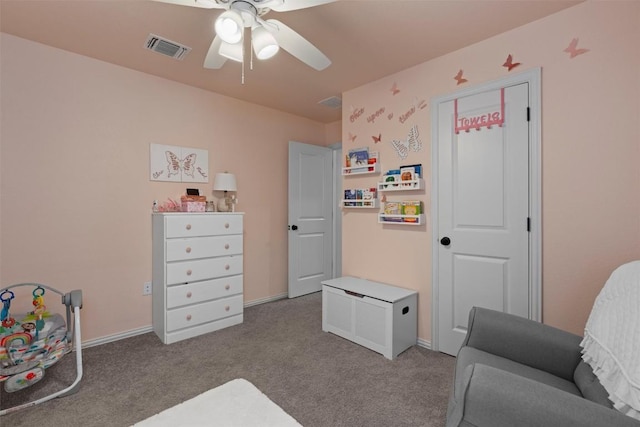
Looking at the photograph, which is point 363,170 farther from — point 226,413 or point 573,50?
point 226,413

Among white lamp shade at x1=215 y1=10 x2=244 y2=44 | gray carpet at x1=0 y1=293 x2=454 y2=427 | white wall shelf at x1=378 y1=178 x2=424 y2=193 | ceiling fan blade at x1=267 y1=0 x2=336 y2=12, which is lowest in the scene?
gray carpet at x1=0 y1=293 x2=454 y2=427

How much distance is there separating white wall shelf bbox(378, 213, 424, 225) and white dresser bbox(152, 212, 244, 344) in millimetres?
1460

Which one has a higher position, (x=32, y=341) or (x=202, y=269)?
(x=202, y=269)

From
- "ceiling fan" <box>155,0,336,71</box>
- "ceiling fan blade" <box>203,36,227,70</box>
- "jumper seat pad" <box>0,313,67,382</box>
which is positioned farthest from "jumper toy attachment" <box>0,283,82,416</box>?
"ceiling fan" <box>155,0,336,71</box>

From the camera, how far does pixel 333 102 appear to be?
3623 millimetres

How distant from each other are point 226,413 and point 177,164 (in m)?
2.49

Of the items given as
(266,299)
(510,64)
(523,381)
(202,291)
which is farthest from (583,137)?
(266,299)

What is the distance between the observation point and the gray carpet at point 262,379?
1.76m

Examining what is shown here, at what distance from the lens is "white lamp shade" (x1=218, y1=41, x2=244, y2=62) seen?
179 cm

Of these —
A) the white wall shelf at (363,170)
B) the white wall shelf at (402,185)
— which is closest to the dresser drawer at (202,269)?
the white wall shelf at (363,170)

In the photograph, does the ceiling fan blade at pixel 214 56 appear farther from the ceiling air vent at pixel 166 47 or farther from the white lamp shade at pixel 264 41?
the ceiling air vent at pixel 166 47

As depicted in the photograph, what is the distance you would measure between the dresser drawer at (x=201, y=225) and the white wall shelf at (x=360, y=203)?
113 centimetres

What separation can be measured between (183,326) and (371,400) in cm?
179

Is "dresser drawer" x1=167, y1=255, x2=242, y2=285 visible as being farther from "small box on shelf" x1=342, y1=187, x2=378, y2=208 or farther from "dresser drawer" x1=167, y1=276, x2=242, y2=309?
"small box on shelf" x1=342, y1=187, x2=378, y2=208
